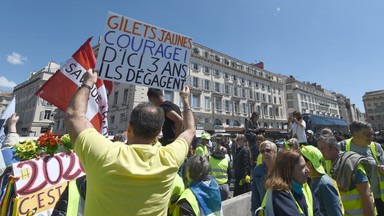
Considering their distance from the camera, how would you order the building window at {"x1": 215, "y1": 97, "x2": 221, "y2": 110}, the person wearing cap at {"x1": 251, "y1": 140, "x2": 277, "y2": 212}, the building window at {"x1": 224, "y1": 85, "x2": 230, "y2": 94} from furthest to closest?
the building window at {"x1": 224, "y1": 85, "x2": 230, "y2": 94}, the building window at {"x1": 215, "y1": 97, "x2": 221, "y2": 110}, the person wearing cap at {"x1": 251, "y1": 140, "x2": 277, "y2": 212}

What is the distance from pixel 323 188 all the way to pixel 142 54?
2748 mm

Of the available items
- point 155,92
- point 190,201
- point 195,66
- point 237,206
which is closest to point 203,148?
point 237,206

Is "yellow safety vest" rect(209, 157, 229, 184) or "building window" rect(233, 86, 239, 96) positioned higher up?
"building window" rect(233, 86, 239, 96)

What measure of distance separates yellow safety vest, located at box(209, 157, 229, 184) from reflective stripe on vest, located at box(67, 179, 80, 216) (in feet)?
12.3

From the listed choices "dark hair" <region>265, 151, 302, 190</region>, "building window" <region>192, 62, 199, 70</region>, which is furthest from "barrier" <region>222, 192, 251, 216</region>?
"building window" <region>192, 62, 199, 70</region>

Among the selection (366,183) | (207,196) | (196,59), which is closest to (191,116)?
(207,196)

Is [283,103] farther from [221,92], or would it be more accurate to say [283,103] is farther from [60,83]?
[60,83]

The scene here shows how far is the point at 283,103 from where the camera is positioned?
55500 millimetres

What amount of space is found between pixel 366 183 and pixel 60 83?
462cm

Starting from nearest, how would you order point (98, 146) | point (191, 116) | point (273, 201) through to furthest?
1. point (98, 146)
2. point (273, 201)
3. point (191, 116)

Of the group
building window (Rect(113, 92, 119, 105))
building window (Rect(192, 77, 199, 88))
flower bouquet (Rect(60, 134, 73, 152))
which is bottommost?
flower bouquet (Rect(60, 134, 73, 152))

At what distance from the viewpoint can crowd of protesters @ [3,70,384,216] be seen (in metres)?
1.32

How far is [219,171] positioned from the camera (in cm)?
526

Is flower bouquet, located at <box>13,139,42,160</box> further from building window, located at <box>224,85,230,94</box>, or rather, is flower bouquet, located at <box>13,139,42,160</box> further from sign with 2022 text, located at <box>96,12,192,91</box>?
building window, located at <box>224,85,230,94</box>
